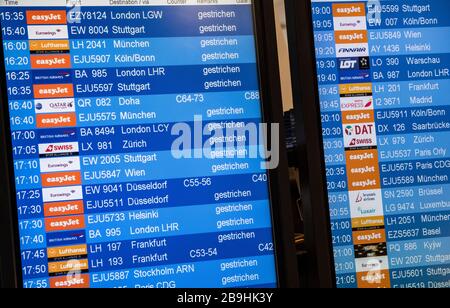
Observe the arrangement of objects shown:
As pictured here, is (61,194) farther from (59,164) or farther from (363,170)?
(363,170)

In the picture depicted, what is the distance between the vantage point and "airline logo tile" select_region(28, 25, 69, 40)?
285cm

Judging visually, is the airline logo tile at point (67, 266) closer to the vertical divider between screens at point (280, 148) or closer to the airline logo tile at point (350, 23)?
the vertical divider between screens at point (280, 148)

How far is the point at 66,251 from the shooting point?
2801mm

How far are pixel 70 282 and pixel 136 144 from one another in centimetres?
53

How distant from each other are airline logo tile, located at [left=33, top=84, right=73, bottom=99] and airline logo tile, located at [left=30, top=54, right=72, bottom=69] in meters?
0.07

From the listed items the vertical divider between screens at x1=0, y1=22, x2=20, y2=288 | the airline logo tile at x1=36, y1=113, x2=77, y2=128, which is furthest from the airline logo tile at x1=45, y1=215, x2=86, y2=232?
the airline logo tile at x1=36, y1=113, x2=77, y2=128

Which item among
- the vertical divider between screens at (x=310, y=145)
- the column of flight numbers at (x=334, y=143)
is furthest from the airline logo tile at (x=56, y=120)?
the column of flight numbers at (x=334, y=143)

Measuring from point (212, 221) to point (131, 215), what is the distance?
11.6 inches

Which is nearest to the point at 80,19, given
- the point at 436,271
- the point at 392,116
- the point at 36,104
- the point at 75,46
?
the point at 75,46

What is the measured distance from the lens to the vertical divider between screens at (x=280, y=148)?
2.98 meters

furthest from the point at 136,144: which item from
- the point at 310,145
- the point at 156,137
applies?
the point at 310,145

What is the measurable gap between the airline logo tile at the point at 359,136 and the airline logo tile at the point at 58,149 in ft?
3.39

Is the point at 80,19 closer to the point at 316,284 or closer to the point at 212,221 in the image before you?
the point at 212,221
